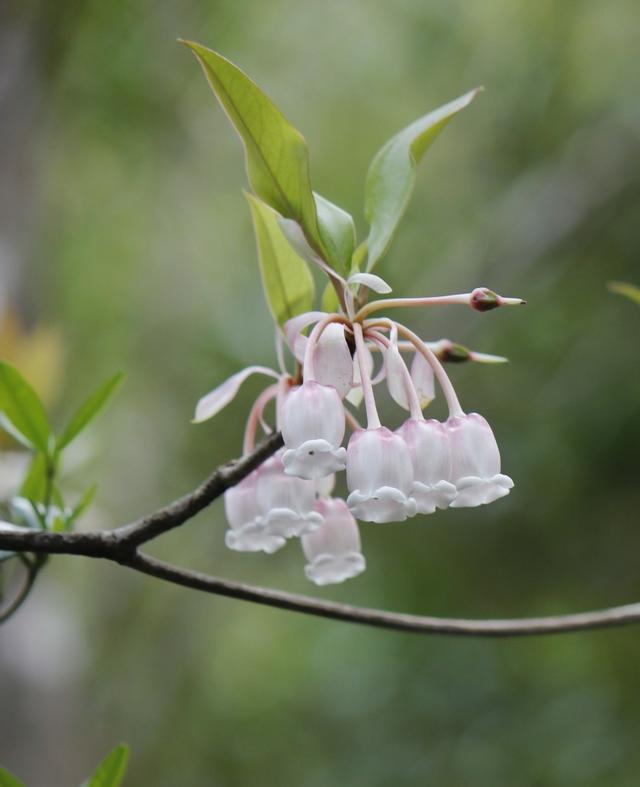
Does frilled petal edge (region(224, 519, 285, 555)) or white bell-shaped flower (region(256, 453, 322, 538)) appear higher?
white bell-shaped flower (region(256, 453, 322, 538))

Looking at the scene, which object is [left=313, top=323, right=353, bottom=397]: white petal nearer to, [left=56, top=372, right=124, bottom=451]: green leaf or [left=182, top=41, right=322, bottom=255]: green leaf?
[left=182, top=41, right=322, bottom=255]: green leaf

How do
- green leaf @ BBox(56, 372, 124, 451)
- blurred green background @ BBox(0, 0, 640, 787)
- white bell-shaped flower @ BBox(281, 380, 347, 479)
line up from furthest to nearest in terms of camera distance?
1. blurred green background @ BBox(0, 0, 640, 787)
2. green leaf @ BBox(56, 372, 124, 451)
3. white bell-shaped flower @ BBox(281, 380, 347, 479)

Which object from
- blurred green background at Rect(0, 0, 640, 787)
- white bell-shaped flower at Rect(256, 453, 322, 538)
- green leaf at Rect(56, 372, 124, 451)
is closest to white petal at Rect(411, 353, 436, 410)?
white bell-shaped flower at Rect(256, 453, 322, 538)

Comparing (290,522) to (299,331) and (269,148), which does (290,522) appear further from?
(269,148)

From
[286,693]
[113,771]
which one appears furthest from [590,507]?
[113,771]

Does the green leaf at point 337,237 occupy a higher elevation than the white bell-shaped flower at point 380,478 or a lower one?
higher

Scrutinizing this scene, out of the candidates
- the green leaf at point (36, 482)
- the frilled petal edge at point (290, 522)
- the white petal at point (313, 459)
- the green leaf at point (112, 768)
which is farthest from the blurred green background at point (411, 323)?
the white petal at point (313, 459)

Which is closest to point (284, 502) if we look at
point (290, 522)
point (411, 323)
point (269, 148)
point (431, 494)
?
point (290, 522)

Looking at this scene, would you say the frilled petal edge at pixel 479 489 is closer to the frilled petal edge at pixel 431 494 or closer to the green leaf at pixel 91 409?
the frilled petal edge at pixel 431 494
